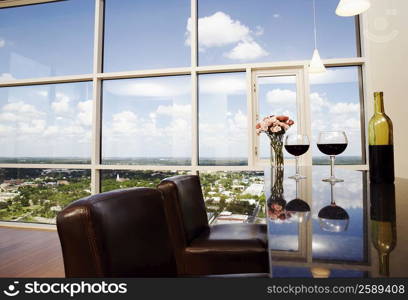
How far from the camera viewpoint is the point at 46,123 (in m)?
4.05

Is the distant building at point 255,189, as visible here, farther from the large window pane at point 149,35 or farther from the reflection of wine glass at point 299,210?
the reflection of wine glass at point 299,210

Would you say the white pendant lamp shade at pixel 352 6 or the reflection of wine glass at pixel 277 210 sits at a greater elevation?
the white pendant lamp shade at pixel 352 6

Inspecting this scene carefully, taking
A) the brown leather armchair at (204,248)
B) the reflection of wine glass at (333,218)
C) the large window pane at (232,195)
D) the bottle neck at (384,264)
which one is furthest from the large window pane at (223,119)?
the bottle neck at (384,264)

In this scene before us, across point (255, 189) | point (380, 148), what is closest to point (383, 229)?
point (380, 148)

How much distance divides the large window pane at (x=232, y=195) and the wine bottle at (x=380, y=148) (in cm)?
227

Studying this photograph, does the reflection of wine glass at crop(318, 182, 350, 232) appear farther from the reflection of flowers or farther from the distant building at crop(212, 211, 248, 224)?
the distant building at crop(212, 211, 248, 224)

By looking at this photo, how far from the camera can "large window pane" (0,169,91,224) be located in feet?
12.7

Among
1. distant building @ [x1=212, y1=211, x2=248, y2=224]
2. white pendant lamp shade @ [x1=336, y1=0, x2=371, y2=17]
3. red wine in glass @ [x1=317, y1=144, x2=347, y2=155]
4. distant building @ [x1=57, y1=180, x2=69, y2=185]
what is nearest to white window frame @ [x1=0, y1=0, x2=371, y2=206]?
distant building @ [x1=57, y1=180, x2=69, y2=185]

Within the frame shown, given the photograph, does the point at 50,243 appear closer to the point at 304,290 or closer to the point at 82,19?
the point at 82,19

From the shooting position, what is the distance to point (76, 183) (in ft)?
12.7

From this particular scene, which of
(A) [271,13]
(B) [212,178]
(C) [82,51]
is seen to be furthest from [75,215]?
(C) [82,51]

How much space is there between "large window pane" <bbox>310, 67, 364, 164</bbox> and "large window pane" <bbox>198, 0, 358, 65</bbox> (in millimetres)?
272

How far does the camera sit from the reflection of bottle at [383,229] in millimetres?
296

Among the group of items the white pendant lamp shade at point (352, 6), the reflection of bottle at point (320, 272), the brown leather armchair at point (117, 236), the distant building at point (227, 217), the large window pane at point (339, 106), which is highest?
the white pendant lamp shade at point (352, 6)
